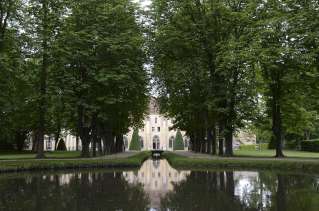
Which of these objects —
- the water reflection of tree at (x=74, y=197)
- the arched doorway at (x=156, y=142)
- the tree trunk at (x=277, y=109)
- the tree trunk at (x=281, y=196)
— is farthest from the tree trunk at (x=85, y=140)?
the arched doorway at (x=156, y=142)

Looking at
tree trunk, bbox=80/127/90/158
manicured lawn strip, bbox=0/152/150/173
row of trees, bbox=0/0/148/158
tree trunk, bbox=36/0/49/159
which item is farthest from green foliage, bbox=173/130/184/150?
manicured lawn strip, bbox=0/152/150/173

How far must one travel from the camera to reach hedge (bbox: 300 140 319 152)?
5816cm

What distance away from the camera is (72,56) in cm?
3278

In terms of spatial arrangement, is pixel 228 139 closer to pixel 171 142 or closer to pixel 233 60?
pixel 233 60

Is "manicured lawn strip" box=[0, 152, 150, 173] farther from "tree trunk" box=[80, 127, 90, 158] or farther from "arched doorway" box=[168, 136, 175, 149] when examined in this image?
"arched doorway" box=[168, 136, 175, 149]

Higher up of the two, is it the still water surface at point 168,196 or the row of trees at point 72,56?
the row of trees at point 72,56

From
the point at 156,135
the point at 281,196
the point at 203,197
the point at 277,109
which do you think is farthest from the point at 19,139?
the point at 156,135

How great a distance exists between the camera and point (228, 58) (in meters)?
28.7

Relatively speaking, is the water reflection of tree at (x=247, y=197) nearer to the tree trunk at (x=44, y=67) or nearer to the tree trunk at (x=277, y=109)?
the tree trunk at (x=277, y=109)

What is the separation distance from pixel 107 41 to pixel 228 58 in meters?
9.48

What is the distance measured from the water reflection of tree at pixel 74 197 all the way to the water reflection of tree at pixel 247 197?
119 cm

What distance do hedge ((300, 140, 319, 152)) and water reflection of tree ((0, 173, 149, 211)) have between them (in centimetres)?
4595

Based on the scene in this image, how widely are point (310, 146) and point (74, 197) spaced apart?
52.0 meters

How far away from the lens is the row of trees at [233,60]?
2888cm
